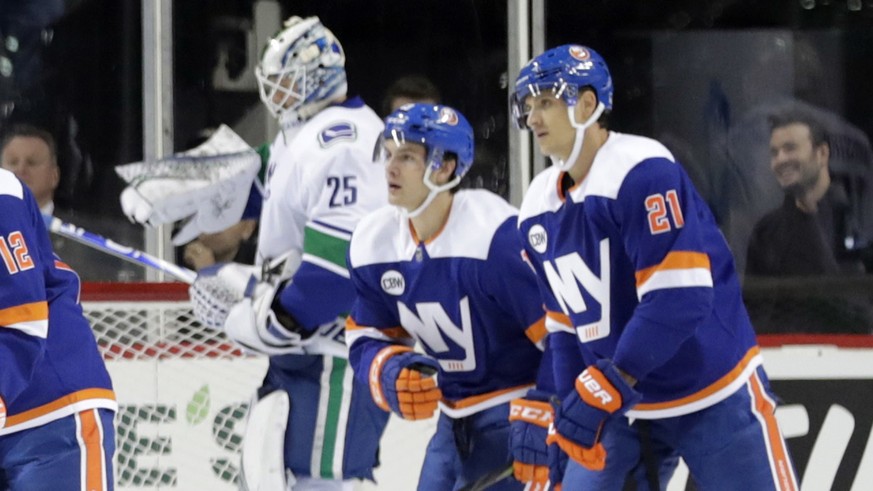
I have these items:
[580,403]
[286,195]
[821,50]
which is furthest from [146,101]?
[580,403]

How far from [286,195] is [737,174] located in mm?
1430

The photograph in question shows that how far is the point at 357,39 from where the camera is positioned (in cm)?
446

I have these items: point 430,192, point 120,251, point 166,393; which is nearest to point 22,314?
point 430,192

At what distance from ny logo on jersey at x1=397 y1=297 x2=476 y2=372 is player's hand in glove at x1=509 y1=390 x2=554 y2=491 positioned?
0.16 m

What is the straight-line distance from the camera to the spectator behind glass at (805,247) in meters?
4.20

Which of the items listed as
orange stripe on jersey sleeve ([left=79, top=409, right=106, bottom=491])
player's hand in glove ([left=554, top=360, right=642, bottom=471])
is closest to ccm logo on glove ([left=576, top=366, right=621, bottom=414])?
player's hand in glove ([left=554, top=360, right=642, bottom=471])

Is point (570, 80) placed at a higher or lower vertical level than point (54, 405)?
higher

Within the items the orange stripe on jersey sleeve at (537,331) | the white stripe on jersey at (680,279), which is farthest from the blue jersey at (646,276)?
the orange stripe on jersey sleeve at (537,331)

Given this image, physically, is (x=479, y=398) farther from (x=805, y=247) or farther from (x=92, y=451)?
(x=805, y=247)

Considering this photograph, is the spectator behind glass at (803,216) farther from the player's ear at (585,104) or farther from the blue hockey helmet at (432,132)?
the player's ear at (585,104)

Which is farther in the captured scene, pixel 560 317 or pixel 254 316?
pixel 254 316

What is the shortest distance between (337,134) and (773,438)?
3.80ft

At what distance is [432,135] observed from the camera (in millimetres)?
3057

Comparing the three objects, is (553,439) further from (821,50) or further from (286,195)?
(821,50)
